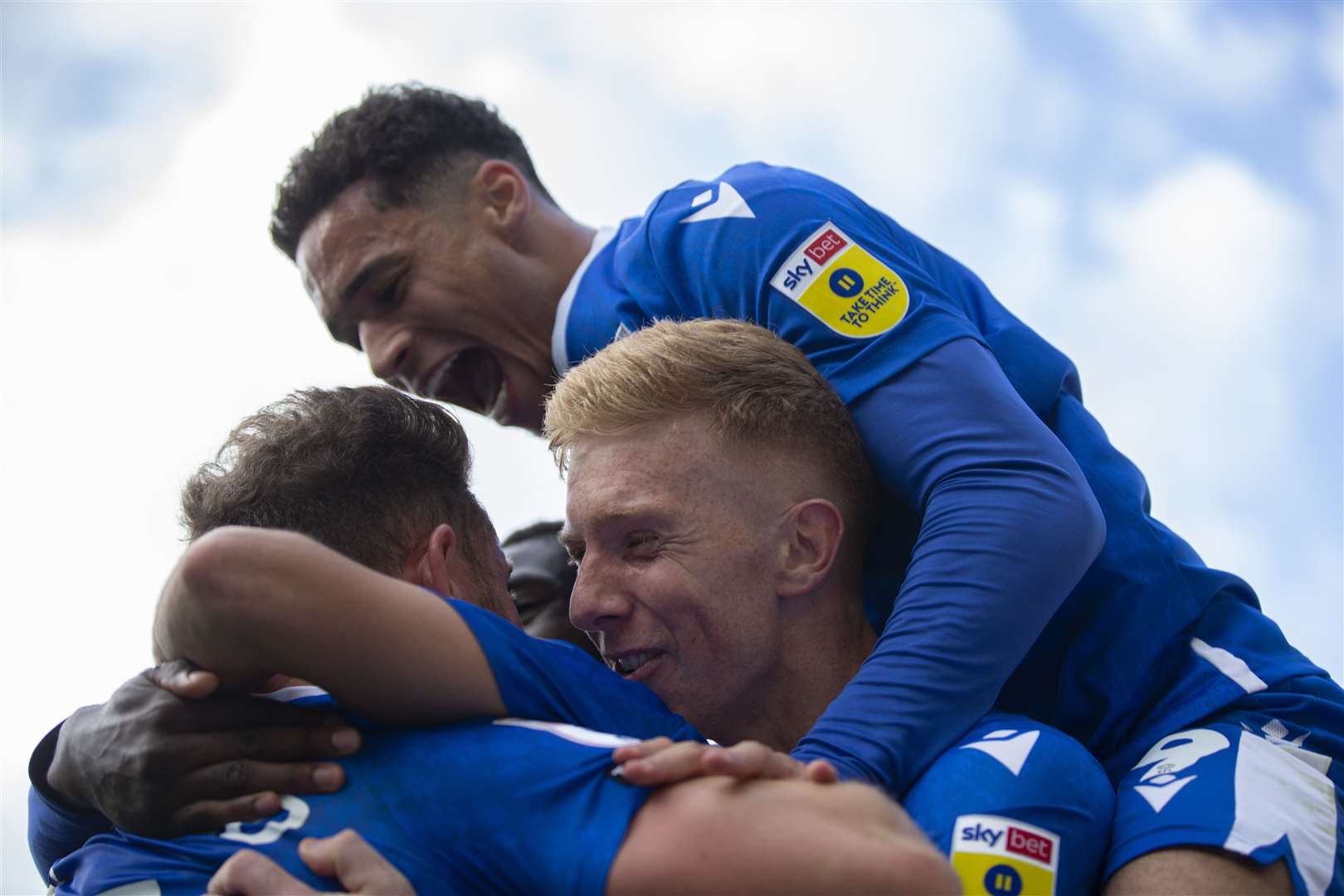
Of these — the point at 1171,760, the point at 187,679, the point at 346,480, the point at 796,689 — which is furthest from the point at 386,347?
the point at 1171,760

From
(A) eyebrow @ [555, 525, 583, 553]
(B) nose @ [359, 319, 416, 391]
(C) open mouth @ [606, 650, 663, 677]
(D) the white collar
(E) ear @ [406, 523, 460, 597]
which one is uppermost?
(D) the white collar

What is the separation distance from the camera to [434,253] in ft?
14.3

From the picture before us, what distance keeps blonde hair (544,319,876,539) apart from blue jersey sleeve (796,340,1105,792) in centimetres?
8

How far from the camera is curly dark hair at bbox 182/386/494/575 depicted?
2598 millimetres

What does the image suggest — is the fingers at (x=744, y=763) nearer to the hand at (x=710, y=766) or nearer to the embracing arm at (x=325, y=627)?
the hand at (x=710, y=766)

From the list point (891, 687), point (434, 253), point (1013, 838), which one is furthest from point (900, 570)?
point (434, 253)

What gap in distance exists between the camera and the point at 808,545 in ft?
9.84

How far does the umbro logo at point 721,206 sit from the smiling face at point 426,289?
3.08 ft

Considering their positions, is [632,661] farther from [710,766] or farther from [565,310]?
[565,310]

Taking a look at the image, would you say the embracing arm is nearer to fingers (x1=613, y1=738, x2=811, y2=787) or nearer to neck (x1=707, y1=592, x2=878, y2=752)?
fingers (x1=613, y1=738, x2=811, y2=787)

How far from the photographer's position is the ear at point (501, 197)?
14.4 feet

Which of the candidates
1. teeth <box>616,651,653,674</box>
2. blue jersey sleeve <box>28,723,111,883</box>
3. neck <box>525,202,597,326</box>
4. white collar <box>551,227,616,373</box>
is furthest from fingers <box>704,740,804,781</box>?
neck <box>525,202,597,326</box>

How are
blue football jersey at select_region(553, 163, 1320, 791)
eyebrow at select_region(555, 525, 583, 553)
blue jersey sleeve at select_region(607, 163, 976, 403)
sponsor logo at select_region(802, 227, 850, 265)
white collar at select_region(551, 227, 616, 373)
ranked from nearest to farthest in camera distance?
blue football jersey at select_region(553, 163, 1320, 791) → eyebrow at select_region(555, 525, 583, 553) → blue jersey sleeve at select_region(607, 163, 976, 403) → sponsor logo at select_region(802, 227, 850, 265) → white collar at select_region(551, 227, 616, 373)

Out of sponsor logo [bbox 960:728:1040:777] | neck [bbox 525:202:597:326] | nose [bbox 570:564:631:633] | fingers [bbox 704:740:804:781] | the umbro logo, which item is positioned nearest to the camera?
fingers [bbox 704:740:804:781]
